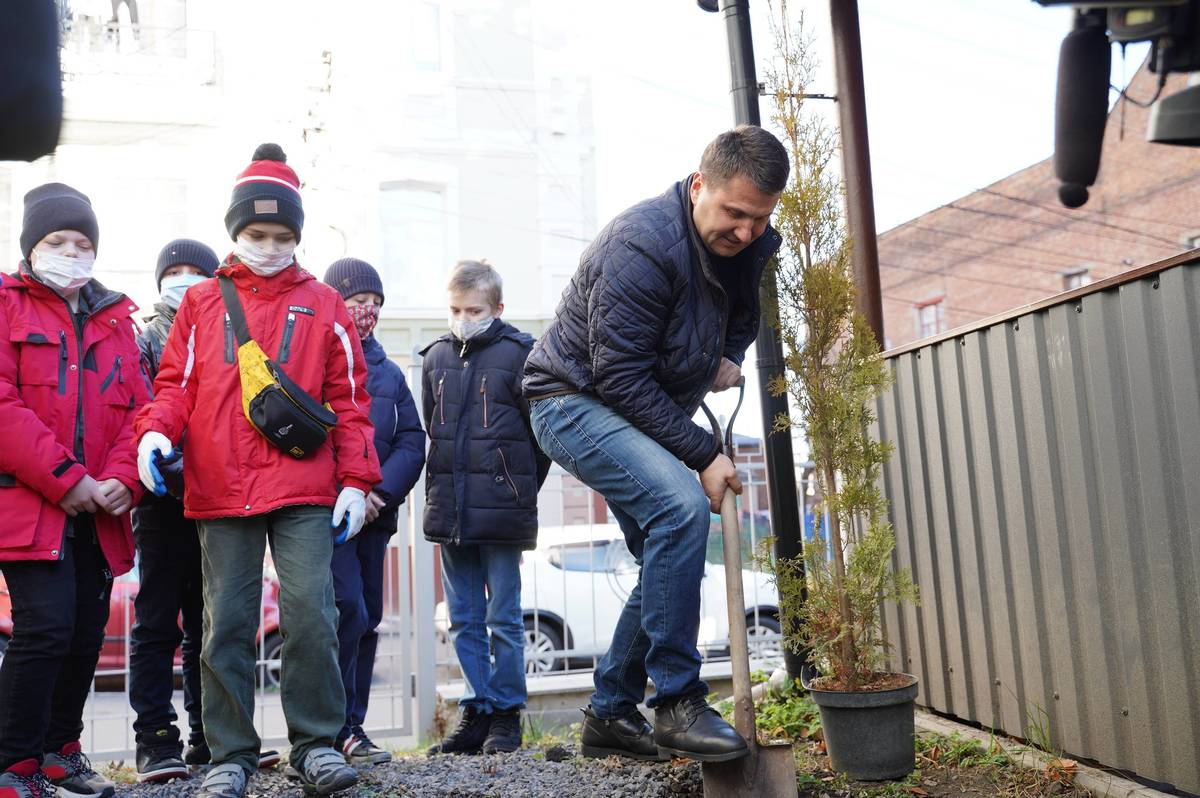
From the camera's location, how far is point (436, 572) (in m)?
6.77

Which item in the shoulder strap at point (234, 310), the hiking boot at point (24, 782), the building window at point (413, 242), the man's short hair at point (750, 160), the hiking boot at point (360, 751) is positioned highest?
the building window at point (413, 242)

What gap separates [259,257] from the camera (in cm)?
390

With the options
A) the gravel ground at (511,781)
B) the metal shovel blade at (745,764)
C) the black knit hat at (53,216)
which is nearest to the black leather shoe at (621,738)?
the gravel ground at (511,781)

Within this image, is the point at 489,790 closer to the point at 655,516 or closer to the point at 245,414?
the point at 655,516

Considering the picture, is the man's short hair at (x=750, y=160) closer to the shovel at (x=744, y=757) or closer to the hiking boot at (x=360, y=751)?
the shovel at (x=744, y=757)

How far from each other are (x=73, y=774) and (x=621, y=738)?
193cm

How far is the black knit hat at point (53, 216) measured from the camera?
12.8ft

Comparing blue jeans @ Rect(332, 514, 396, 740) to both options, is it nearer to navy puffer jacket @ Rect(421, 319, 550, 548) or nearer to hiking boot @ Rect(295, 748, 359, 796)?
navy puffer jacket @ Rect(421, 319, 550, 548)

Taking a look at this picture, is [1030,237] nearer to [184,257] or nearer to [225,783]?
[184,257]

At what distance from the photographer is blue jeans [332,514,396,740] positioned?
4.77 m

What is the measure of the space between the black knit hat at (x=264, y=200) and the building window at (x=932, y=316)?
30086mm

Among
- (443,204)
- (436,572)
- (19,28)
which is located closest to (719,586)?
(436,572)

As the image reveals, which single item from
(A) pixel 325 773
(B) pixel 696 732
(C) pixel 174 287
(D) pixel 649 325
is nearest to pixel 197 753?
(A) pixel 325 773

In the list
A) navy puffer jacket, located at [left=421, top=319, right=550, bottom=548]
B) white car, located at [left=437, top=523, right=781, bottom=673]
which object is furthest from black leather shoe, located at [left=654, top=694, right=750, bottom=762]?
white car, located at [left=437, top=523, right=781, bottom=673]
